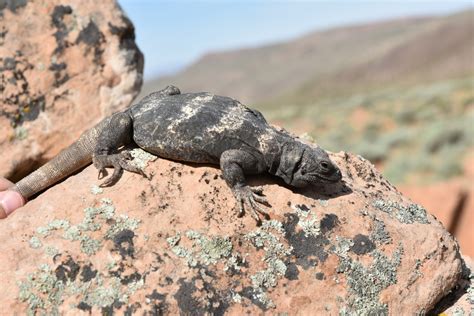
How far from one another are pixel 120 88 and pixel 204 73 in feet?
423

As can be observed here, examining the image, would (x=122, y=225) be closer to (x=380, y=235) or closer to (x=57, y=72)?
(x=380, y=235)

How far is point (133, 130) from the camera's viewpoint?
12.8 ft

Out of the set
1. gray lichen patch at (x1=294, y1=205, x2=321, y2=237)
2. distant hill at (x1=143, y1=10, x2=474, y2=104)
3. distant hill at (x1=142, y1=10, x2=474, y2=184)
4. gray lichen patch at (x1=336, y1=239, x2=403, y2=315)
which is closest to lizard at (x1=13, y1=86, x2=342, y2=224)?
gray lichen patch at (x1=294, y1=205, x2=321, y2=237)

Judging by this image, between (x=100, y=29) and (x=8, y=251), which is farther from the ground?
(x=100, y=29)

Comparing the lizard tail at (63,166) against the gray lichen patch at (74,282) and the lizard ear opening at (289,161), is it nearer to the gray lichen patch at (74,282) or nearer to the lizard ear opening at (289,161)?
the gray lichen patch at (74,282)

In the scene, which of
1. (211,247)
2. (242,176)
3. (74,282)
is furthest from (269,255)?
(74,282)

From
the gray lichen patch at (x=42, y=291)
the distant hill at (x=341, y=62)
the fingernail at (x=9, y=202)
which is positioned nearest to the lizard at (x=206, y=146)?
the fingernail at (x=9, y=202)

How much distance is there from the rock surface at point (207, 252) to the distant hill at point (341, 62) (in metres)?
41.8

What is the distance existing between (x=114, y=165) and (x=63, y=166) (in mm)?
584

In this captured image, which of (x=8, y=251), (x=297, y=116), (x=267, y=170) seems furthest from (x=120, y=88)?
(x=297, y=116)

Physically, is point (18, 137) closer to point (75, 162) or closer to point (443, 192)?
point (75, 162)

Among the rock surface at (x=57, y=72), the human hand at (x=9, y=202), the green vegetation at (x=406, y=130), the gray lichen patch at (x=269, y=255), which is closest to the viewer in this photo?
the gray lichen patch at (x=269, y=255)

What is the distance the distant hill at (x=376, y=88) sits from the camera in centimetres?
1482

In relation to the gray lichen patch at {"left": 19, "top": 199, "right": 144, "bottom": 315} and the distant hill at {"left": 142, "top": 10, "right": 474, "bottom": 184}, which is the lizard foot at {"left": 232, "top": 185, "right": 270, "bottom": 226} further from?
the distant hill at {"left": 142, "top": 10, "right": 474, "bottom": 184}
